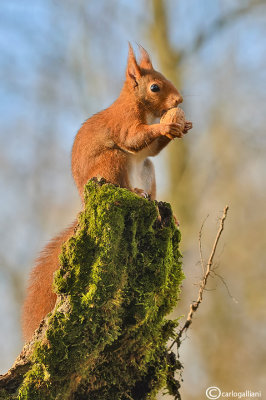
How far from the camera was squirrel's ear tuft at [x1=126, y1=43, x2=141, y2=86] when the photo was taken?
3.18 meters

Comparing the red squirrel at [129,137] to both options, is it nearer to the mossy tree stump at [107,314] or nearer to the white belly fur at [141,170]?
the white belly fur at [141,170]

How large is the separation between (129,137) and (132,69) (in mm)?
579

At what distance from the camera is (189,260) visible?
6.21m

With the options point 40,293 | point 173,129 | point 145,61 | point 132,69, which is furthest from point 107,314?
point 145,61

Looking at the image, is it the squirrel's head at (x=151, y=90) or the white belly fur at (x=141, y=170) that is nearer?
the white belly fur at (x=141, y=170)

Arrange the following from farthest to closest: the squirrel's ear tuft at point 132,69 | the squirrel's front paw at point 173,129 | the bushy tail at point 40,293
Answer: the squirrel's ear tuft at point 132,69
the squirrel's front paw at point 173,129
the bushy tail at point 40,293

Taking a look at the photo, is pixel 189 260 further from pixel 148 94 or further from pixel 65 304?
pixel 65 304

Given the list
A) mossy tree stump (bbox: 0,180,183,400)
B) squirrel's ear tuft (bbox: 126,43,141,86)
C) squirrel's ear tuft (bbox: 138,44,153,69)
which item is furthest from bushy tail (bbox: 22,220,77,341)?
squirrel's ear tuft (bbox: 138,44,153,69)

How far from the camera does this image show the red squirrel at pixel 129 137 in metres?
2.75

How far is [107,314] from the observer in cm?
173

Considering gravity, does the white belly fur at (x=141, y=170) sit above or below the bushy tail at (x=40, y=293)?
above

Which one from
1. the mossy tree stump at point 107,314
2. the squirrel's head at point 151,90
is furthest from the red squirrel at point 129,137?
the mossy tree stump at point 107,314

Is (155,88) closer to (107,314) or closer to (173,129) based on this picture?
(173,129)

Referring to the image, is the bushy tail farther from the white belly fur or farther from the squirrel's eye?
the squirrel's eye
